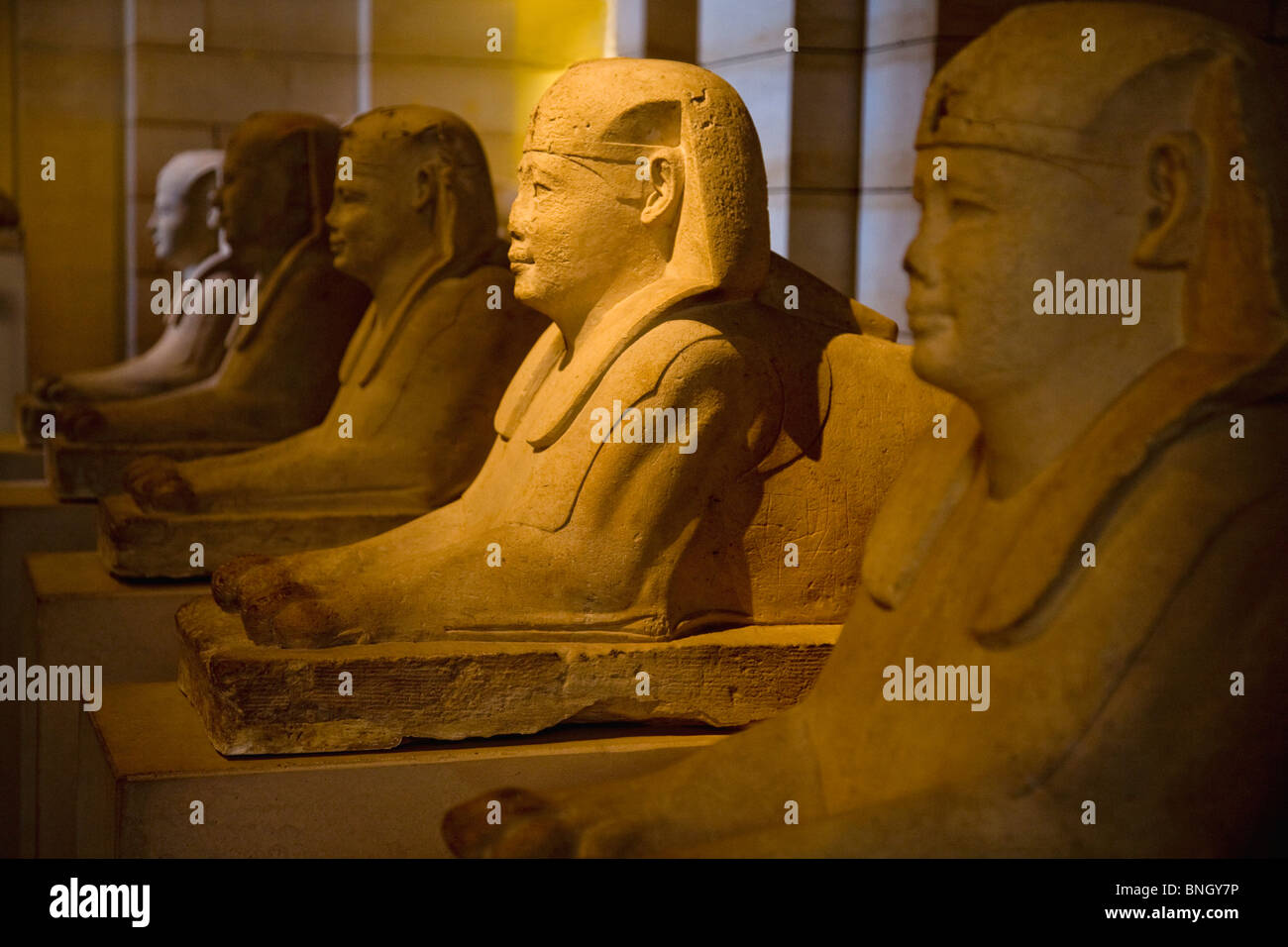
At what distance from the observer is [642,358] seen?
306 centimetres

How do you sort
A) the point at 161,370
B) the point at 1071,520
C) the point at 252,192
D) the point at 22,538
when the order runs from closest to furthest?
the point at 1071,520 → the point at 22,538 → the point at 252,192 → the point at 161,370

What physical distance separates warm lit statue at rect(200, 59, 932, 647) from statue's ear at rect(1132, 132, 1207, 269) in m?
1.17

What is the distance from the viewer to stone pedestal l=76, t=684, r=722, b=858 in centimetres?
287

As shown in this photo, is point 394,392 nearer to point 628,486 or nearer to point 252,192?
point 628,486

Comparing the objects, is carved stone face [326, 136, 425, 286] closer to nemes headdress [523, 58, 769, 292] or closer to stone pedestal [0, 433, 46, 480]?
nemes headdress [523, 58, 769, 292]

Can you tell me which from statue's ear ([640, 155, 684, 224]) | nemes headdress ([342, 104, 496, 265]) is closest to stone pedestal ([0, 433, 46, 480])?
nemes headdress ([342, 104, 496, 265])

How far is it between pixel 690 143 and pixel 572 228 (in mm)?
293

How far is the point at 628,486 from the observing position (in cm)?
305

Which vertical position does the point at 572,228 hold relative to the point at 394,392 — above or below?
above

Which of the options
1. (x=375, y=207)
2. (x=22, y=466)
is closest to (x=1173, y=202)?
(x=375, y=207)

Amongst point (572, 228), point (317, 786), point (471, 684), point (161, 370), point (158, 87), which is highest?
point (158, 87)

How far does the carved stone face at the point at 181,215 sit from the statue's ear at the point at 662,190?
4.42 meters

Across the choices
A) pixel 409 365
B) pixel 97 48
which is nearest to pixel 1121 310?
pixel 409 365
